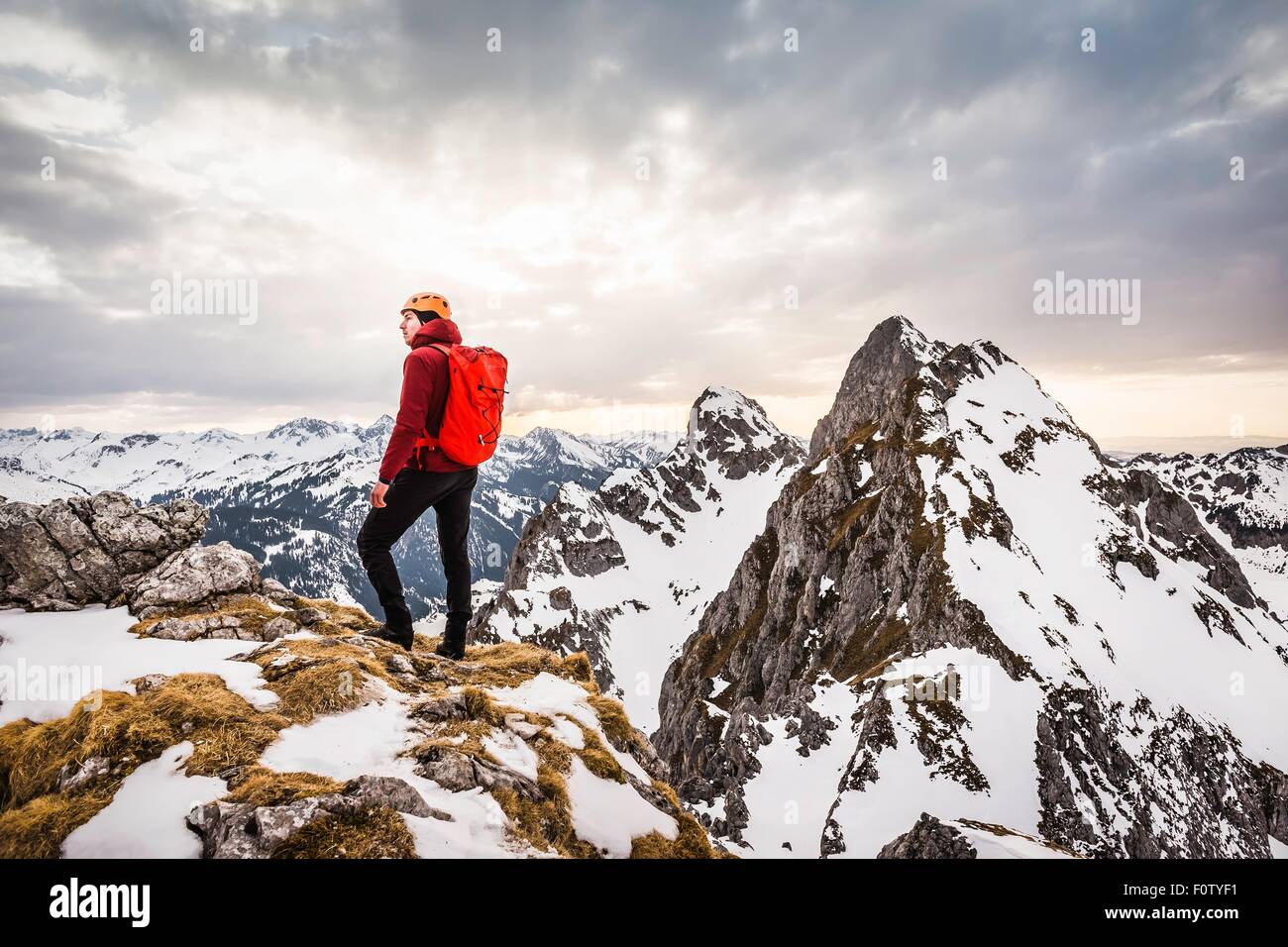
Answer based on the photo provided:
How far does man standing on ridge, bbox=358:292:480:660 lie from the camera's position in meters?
9.40

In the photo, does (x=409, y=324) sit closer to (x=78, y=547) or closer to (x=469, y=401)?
(x=469, y=401)

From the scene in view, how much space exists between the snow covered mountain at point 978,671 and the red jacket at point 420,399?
41.6 m

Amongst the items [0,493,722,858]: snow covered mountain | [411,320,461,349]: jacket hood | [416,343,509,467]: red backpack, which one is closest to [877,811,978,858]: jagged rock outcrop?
[0,493,722,858]: snow covered mountain

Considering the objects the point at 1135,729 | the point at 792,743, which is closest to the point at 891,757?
the point at 792,743

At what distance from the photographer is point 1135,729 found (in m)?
62.7

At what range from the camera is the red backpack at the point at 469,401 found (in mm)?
9641

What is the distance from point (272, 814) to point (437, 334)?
7247mm

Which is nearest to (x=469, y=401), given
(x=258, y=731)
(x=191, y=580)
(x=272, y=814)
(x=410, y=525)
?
(x=410, y=525)

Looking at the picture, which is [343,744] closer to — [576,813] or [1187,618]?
[576,813]

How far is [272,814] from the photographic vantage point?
5.13 metres

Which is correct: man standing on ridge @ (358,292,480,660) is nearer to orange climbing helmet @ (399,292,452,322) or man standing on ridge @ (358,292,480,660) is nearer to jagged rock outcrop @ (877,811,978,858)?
orange climbing helmet @ (399,292,452,322)

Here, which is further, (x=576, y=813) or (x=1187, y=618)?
(x=1187, y=618)

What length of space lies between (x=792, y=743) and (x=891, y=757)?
52.0ft

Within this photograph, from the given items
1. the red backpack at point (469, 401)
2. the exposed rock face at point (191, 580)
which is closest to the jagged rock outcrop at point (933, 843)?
the red backpack at point (469, 401)
